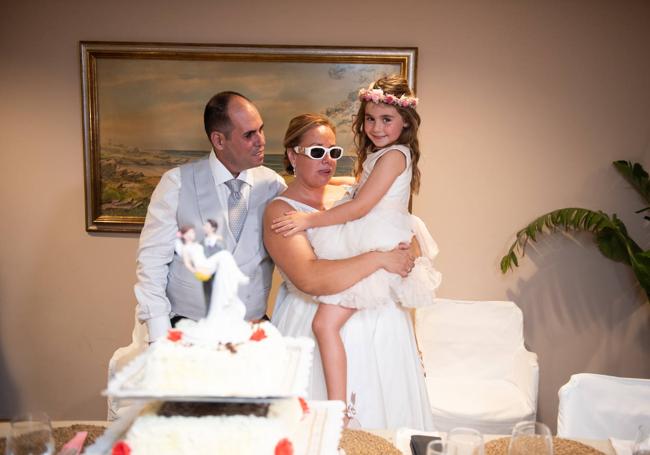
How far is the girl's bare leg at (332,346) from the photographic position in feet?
8.75

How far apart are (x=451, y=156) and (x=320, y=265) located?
190 centimetres

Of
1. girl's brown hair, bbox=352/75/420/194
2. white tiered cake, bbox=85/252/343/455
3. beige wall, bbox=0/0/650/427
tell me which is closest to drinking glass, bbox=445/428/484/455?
white tiered cake, bbox=85/252/343/455

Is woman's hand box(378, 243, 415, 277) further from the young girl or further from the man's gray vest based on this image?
the man's gray vest

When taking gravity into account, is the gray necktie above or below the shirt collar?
below

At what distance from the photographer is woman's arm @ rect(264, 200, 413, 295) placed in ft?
8.69

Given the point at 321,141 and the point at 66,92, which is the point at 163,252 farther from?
the point at 66,92

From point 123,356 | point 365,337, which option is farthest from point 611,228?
point 123,356

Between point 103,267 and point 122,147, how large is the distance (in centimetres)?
83

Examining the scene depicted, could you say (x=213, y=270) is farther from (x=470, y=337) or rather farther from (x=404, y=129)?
(x=470, y=337)

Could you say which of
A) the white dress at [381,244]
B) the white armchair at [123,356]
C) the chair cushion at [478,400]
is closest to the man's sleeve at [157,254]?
the white armchair at [123,356]

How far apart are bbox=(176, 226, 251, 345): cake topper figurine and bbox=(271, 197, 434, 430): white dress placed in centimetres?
130

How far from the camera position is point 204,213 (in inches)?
114

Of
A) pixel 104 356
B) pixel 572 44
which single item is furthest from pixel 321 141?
pixel 104 356

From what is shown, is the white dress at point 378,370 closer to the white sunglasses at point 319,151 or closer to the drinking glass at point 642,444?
the white sunglasses at point 319,151
